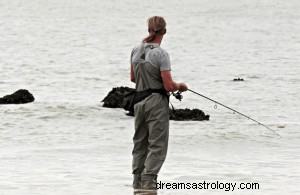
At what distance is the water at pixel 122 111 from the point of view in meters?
11.8

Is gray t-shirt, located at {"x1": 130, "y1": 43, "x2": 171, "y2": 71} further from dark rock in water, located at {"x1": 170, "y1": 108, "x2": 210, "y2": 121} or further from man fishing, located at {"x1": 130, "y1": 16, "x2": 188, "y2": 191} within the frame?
dark rock in water, located at {"x1": 170, "y1": 108, "x2": 210, "y2": 121}

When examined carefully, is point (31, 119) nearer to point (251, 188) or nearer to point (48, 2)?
point (251, 188)

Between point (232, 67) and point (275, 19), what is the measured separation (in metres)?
28.9

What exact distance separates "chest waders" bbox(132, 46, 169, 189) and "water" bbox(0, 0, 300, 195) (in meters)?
0.64

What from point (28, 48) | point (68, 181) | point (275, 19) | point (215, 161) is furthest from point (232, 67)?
point (275, 19)

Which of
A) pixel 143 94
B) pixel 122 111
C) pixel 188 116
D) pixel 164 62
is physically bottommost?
pixel 122 111

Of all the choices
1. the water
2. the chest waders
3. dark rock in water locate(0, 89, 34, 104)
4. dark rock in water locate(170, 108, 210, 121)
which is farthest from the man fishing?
dark rock in water locate(0, 89, 34, 104)

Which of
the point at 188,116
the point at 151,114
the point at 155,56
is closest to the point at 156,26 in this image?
the point at 155,56

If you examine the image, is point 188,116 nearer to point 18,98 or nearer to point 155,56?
point 18,98

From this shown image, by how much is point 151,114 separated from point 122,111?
945 cm

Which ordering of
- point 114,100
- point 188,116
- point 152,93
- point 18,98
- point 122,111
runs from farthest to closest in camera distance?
1. point 18,98
2. point 114,100
3. point 122,111
4. point 188,116
5. point 152,93

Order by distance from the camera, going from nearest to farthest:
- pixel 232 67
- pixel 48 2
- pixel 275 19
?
pixel 232 67 < pixel 275 19 < pixel 48 2

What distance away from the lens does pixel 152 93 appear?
982 cm

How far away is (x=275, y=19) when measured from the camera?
6159cm
